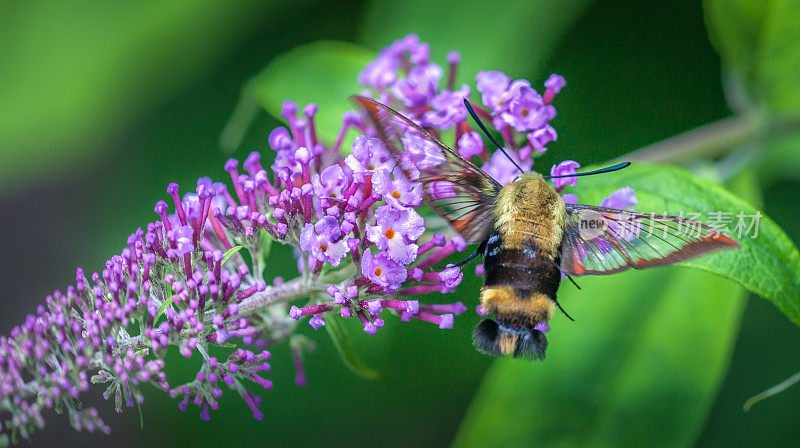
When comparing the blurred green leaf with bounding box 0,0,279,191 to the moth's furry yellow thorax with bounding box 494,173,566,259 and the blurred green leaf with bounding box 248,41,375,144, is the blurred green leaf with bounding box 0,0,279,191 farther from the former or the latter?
the moth's furry yellow thorax with bounding box 494,173,566,259

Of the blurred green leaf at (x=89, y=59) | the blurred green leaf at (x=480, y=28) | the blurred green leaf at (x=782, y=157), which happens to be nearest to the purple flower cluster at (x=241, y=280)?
the blurred green leaf at (x=480, y=28)

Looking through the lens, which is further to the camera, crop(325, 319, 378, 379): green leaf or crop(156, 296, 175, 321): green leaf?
crop(325, 319, 378, 379): green leaf

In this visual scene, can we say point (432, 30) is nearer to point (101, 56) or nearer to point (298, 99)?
point (298, 99)

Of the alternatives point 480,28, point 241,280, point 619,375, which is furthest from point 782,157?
point 241,280

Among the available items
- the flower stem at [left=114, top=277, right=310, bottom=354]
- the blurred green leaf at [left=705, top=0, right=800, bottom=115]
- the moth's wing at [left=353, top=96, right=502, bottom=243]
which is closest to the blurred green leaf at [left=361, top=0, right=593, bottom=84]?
the blurred green leaf at [left=705, top=0, right=800, bottom=115]

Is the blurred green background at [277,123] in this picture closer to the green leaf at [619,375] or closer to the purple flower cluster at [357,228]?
the green leaf at [619,375]

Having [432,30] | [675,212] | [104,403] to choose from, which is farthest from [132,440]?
[675,212]

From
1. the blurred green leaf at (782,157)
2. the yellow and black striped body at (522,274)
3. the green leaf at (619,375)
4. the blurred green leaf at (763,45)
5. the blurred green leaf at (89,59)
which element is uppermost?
the blurred green leaf at (89,59)

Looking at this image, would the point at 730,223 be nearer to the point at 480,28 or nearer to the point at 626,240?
the point at 626,240
